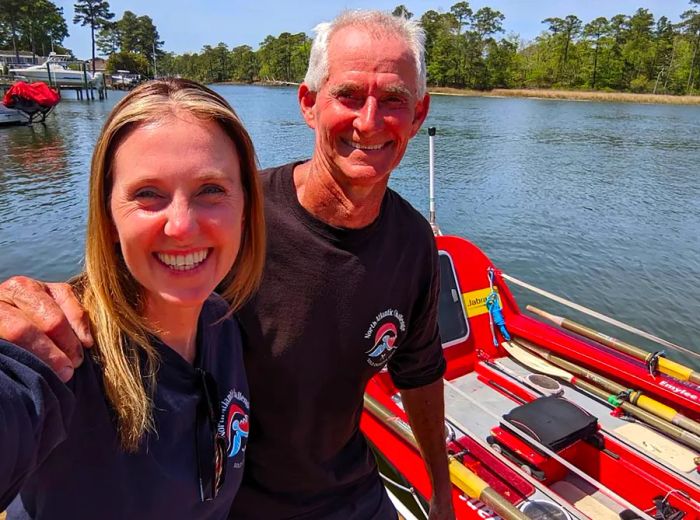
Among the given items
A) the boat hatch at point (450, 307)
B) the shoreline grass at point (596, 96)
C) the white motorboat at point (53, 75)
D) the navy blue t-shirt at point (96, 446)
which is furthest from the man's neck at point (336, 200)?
the shoreline grass at point (596, 96)

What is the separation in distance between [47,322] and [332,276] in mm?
1026

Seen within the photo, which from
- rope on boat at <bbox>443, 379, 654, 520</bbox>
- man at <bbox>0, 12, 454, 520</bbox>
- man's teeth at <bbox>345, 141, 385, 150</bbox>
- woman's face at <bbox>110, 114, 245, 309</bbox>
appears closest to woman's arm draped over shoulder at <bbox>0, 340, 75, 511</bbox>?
woman's face at <bbox>110, 114, 245, 309</bbox>

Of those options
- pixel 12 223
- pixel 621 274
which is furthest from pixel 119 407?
pixel 12 223

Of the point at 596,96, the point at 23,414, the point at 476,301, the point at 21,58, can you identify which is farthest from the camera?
the point at 21,58

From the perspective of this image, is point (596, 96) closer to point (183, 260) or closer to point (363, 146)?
point (363, 146)

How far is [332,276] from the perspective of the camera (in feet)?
6.09

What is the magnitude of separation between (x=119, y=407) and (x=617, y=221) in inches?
639

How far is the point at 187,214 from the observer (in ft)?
3.71

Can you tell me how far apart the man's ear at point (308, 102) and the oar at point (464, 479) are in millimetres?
1792

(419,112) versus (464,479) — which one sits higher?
(419,112)

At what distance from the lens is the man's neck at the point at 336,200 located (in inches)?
74.4

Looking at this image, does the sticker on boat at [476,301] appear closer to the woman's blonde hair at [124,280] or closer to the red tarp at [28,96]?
the woman's blonde hair at [124,280]

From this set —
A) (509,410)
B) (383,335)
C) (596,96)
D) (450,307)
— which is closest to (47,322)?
(383,335)

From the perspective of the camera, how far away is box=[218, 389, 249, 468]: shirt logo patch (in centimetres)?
138
